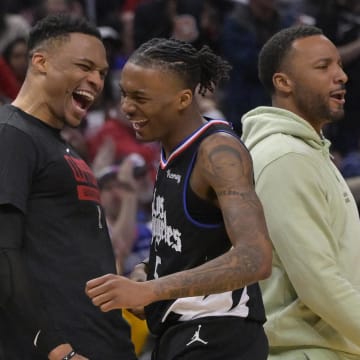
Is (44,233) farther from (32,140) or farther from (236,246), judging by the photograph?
(236,246)

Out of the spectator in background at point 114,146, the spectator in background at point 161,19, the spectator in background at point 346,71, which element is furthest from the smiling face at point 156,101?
the spectator in background at point 161,19

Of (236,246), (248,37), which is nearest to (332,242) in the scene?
(236,246)

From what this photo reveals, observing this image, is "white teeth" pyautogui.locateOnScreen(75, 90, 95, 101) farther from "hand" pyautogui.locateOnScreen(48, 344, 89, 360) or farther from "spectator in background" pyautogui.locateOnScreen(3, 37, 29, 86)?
"spectator in background" pyautogui.locateOnScreen(3, 37, 29, 86)

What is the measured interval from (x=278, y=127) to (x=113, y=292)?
1388mm

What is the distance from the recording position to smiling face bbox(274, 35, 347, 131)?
12.8ft

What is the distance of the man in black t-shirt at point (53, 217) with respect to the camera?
3246 millimetres

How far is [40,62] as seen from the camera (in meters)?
3.64

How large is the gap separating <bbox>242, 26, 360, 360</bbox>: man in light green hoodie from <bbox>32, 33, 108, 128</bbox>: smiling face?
70cm

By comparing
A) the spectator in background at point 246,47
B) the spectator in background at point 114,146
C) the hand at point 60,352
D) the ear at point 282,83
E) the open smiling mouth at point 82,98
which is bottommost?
the spectator in background at point 114,146

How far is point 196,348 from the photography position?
315 centimetres

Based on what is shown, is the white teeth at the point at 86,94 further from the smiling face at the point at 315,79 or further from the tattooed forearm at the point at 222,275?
the tattooed forearm at the point at 222,275

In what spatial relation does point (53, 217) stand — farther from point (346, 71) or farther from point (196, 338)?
point (346, 71)

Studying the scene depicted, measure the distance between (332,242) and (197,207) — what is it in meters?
0.70

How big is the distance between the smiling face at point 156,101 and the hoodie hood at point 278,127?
66 cm
